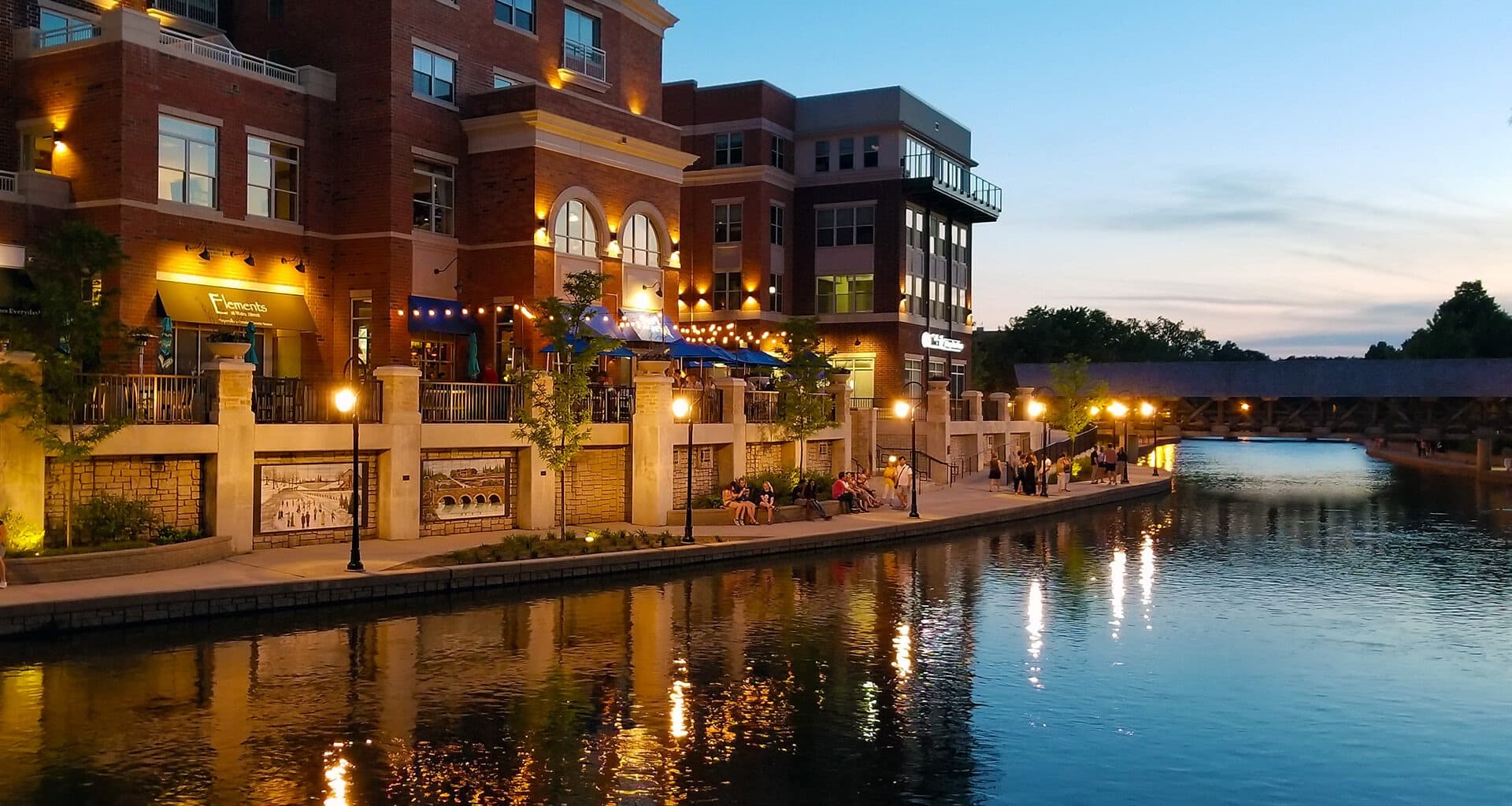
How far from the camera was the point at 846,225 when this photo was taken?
2459 inches

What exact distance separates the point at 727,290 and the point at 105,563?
138ft

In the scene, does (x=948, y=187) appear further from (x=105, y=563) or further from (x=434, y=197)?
(x=105, y=563)

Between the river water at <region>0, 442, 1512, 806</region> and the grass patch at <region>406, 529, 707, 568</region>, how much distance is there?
1.54 m

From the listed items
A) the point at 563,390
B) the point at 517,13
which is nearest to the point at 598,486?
the point at 563,390

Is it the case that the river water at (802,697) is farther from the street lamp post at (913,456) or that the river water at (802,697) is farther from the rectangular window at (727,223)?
the rectangular window at (727,223)

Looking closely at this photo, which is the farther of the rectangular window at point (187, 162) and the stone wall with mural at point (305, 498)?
the rectangular window at point (187, 162)

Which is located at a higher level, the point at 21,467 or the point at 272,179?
the point at 272,179

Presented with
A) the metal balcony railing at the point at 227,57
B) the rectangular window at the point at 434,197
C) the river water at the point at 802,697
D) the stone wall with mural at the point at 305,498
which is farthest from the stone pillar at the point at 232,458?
the rectangular window at the point at 434,197

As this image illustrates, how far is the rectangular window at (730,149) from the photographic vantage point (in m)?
61.1

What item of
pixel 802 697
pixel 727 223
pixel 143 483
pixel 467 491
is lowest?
pixel 802 697

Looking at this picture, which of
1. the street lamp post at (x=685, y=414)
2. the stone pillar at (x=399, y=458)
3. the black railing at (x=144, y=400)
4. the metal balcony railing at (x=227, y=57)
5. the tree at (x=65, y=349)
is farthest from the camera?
the metal balcony railing at (x=227, y=57)

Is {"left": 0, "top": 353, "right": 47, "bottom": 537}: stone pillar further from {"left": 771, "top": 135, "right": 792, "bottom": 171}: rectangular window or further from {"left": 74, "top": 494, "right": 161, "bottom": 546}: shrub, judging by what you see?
{"left": 771, "top": 135, "right": 792, "bottom": 171}: rectangular window

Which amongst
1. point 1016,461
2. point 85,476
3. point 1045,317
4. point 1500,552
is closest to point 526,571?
point 85,476

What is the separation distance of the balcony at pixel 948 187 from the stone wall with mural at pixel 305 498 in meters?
38.4
